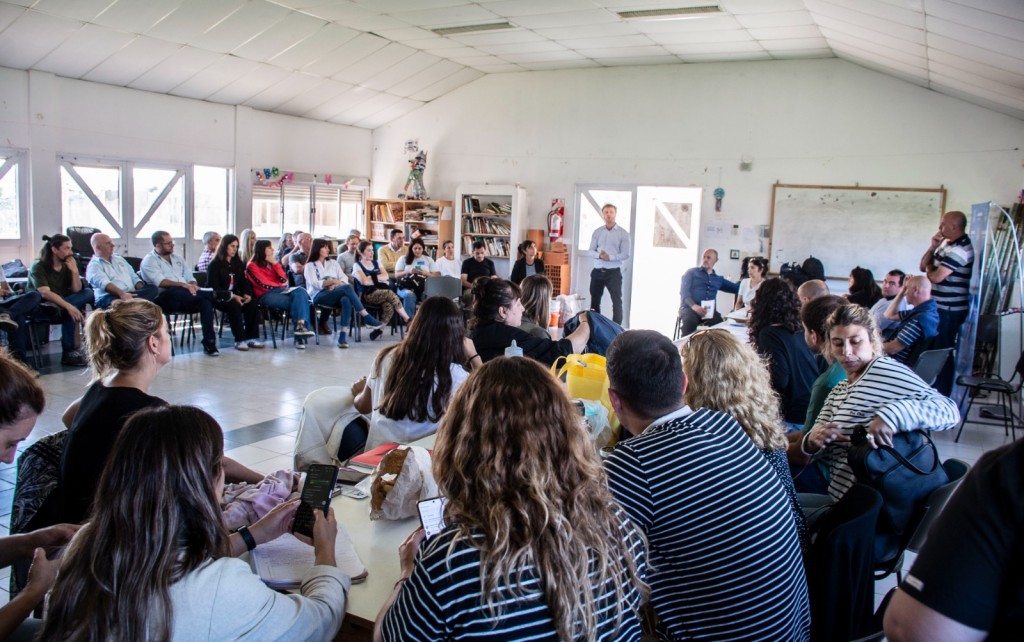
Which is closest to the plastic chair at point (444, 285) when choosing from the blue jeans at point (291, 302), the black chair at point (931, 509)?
the blue jeans at point (291, 302)

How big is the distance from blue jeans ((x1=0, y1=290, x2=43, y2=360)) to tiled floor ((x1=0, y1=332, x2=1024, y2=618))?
0.29 metres

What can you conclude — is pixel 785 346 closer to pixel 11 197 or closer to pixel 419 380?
pixel 419 380

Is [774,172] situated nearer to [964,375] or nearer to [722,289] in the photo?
[722,289]

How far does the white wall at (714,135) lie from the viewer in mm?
8438

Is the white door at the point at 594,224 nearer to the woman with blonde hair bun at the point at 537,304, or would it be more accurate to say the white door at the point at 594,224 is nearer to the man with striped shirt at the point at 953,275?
the man with striped shirt at the point at 953,275

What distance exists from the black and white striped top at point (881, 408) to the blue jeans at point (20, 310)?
6723 millimetres

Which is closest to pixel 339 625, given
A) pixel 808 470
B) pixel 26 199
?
pixel 808 470

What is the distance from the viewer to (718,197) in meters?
9.77

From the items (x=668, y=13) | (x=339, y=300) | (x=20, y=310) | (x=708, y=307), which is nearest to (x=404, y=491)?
(x=20, y=310)

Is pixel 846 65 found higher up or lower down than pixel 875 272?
higher up

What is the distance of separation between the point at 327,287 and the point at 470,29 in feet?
11.6

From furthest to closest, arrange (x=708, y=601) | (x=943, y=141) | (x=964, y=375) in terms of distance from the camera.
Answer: (x=943, y=141) → (x=964, y=375) → (x=708, y=601)

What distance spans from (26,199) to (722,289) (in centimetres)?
795

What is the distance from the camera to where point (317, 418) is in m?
3.14
